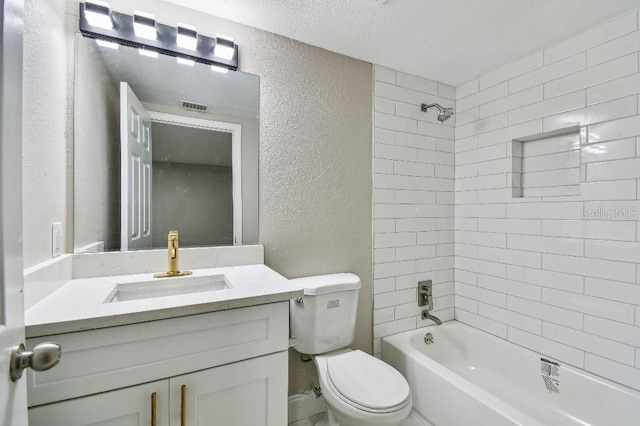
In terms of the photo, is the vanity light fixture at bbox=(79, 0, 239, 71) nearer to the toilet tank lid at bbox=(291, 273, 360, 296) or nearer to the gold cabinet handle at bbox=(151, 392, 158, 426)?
the toilet tank lid at bbox=(291, 273, 360, 296)

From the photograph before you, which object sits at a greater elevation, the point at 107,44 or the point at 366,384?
the point at 107,44

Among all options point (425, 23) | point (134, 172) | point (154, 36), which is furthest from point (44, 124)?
point (425, 23)

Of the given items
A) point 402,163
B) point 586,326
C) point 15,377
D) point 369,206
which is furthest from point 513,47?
point 15,377

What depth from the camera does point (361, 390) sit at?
1299 millimetres

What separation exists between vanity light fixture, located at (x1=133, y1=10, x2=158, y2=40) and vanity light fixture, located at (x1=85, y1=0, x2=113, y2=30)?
10cm

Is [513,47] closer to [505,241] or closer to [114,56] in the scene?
[505,241]

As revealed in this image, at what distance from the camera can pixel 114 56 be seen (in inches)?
52.8

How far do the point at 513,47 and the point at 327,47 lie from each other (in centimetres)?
114

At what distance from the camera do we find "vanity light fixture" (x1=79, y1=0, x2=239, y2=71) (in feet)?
4.17

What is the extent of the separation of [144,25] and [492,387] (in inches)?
112

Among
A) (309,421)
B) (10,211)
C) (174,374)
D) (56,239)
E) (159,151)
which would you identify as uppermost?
(159,151)

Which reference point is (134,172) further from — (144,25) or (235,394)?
(235,394)

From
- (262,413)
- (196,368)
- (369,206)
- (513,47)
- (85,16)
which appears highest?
(513,47)

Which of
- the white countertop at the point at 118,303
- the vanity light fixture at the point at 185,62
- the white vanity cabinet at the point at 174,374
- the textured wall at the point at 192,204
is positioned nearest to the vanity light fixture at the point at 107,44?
the vanity light fixture at the point at 185,62
